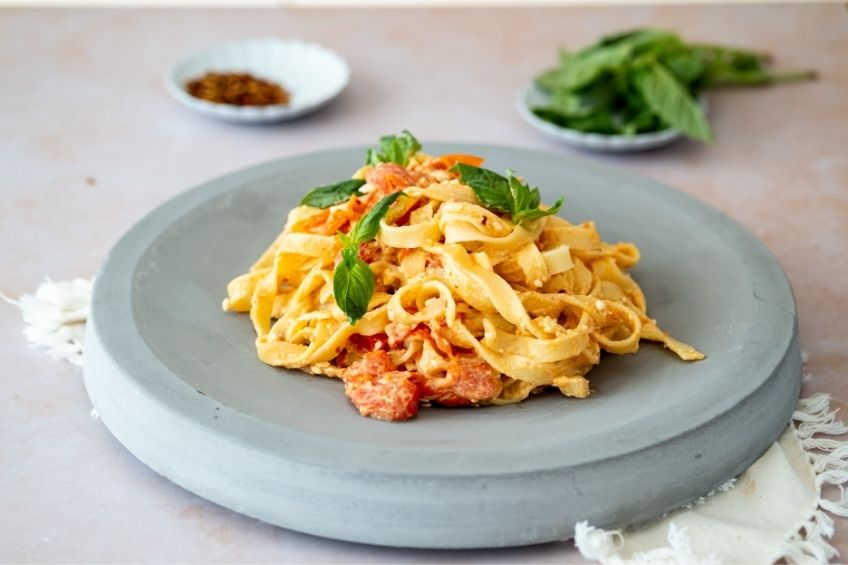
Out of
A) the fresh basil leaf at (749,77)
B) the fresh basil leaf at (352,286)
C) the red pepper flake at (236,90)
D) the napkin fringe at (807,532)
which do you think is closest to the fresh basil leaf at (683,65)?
the fresh basil leaf at (749,77)

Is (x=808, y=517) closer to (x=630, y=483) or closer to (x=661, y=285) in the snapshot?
(x=630, y=483)

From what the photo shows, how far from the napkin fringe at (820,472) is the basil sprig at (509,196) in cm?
102

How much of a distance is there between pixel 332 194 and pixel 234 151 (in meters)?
1.96

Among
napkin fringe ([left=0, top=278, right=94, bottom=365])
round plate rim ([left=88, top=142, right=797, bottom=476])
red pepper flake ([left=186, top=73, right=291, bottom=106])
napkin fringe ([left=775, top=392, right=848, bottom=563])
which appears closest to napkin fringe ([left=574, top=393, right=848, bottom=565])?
napkin fringe ([left=775, top=392, right=848, bottom=563])

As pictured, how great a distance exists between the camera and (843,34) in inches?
270

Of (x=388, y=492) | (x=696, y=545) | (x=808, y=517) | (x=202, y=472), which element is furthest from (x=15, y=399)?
(x=808, y=517)

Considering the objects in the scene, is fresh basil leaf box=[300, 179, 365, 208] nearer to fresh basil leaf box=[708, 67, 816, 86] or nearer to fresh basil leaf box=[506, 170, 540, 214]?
fresh basil leaf box=[506, 170, 540, 214]

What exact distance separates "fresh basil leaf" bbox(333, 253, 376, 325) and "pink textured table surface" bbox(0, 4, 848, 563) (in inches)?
26.9

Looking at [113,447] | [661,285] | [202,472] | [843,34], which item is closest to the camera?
[202,472]

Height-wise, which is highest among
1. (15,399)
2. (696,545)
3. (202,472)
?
(696,545)

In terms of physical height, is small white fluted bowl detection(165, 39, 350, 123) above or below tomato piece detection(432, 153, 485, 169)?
below

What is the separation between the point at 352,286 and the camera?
3389 millimetres

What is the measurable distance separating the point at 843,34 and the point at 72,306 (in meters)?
4.96

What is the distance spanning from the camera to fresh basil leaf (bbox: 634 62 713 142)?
534 centimetres
